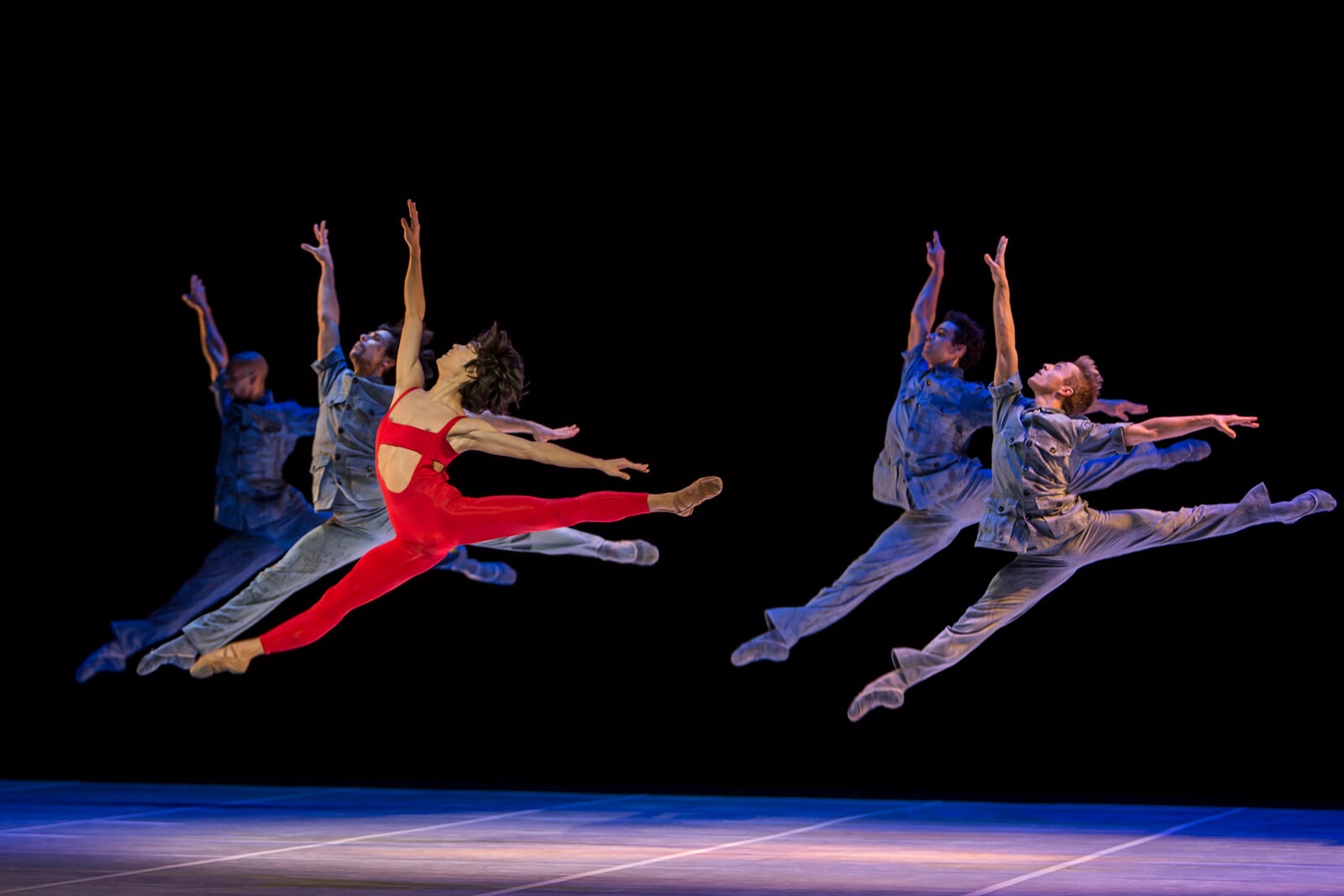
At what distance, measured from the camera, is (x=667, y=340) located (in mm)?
7441

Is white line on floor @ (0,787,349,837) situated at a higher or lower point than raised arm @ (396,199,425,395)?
lower

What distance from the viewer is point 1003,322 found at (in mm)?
6125

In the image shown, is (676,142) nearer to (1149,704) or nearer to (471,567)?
(471,567)

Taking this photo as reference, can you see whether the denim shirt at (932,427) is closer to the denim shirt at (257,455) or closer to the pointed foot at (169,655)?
the denim shirt at (257,455)

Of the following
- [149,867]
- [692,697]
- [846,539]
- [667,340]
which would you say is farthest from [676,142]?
[149,867]

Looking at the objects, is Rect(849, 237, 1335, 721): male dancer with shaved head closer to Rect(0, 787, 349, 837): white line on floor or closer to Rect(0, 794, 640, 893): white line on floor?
Rect(0, 794, 640, 893): white line on floor

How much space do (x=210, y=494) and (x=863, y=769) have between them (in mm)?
3479

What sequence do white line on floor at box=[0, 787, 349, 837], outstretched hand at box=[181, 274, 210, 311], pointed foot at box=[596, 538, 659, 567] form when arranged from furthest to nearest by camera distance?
outstretched hand at box=[181, 274, 210, 311] < pointed foot at box=[596, 538, 659, 567] < white line on floor at box=[0, 787, 349, 837]

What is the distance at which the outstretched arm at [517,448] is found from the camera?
17.8ft

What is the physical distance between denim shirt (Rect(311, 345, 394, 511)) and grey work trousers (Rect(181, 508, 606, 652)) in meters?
0.08

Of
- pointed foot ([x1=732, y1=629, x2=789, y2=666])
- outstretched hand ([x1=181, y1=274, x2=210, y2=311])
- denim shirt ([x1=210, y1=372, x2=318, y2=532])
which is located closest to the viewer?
pointed foot ([x1=732, y1=629, x2=789, y2=666])

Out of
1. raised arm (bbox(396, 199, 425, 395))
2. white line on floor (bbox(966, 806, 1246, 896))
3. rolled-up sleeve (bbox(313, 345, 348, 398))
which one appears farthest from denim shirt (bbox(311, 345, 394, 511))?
white line on floor (bbox(966, 806, 1246, 896))

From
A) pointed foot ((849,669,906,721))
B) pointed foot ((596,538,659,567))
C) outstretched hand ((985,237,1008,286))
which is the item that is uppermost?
outstretched hand ((985,237,1008,286))

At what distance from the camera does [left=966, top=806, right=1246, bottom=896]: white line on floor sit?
4.66 metres
